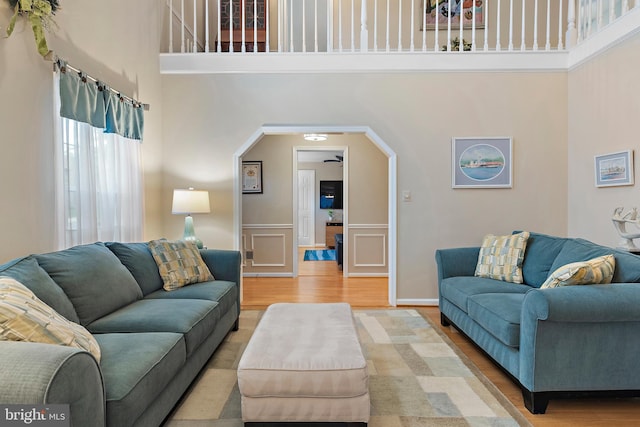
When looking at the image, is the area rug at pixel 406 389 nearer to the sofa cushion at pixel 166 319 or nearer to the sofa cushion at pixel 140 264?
the sofa cushion at pixel 166 319

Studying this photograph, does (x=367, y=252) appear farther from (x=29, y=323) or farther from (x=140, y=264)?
(x=29, y=323)

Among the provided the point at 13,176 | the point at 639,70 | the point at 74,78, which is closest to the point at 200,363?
the point at 13,176

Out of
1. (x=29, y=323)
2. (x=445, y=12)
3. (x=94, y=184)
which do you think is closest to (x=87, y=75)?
(x=94, y=184)

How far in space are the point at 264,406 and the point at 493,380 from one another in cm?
163

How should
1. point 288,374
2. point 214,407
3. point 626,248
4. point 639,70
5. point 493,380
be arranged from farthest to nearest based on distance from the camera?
point 639,70, point 626,248, point 493,380, point 214,407, point 288,374

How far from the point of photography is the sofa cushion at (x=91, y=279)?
2.10m

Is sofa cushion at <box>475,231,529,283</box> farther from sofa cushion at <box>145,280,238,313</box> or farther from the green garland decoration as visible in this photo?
the green garland decoration

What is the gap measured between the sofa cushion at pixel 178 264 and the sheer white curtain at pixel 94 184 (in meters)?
0.48

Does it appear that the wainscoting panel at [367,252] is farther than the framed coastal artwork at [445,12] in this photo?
Yes

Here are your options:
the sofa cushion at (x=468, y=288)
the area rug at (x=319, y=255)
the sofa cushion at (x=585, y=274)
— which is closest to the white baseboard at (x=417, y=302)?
the sofa cushion at (x=468, y=288)

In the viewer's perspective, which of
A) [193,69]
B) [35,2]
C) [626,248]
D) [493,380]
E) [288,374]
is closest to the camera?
[288,374]

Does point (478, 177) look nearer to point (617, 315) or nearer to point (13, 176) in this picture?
point (617, 315)

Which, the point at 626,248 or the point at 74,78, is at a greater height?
the point at 74,78

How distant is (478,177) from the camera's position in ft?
14.2
